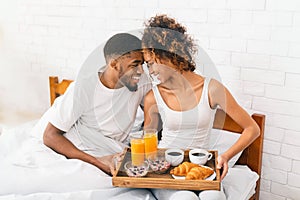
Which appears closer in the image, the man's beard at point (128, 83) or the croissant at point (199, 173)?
the croissant at point (199, 173)

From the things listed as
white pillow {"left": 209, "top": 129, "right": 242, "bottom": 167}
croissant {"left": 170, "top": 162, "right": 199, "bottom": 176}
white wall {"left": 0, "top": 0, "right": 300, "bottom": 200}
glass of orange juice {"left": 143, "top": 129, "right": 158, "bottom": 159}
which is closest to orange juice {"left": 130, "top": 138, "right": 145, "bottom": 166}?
glass of orange juice {"left": 143, "top": 129, "right": 158, "bottom": 159}

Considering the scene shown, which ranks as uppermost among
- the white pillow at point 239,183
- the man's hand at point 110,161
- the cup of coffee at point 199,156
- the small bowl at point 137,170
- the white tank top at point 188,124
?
the white tank top at point 188,124

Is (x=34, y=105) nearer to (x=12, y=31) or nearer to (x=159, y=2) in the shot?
(x=12, y=31)

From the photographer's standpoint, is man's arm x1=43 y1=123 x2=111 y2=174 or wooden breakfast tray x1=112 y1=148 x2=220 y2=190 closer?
wooden breakfast tray x1=112 y1=148 x2=220 y2=190

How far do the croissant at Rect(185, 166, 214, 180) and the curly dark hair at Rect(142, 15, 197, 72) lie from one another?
1.24 feet

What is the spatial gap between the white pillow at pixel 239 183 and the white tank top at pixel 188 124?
0.16 metres

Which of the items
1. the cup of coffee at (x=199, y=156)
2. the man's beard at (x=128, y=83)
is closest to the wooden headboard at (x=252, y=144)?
the cup of coffee at (x=199, y=156)

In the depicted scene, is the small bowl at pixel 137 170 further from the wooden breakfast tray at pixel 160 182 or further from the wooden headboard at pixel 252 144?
the wooden headboard at pixel 252 144

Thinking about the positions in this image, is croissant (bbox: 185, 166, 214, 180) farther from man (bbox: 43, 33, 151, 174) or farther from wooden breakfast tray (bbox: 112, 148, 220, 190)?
man (bbox: 43, 33, 151, 174)

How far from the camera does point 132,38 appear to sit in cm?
157

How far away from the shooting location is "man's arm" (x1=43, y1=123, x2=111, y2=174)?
5.45ft

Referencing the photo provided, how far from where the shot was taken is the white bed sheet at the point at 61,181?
4.74 ft

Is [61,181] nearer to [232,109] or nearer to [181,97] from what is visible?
[181,97]

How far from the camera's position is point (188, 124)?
163 centimetres
